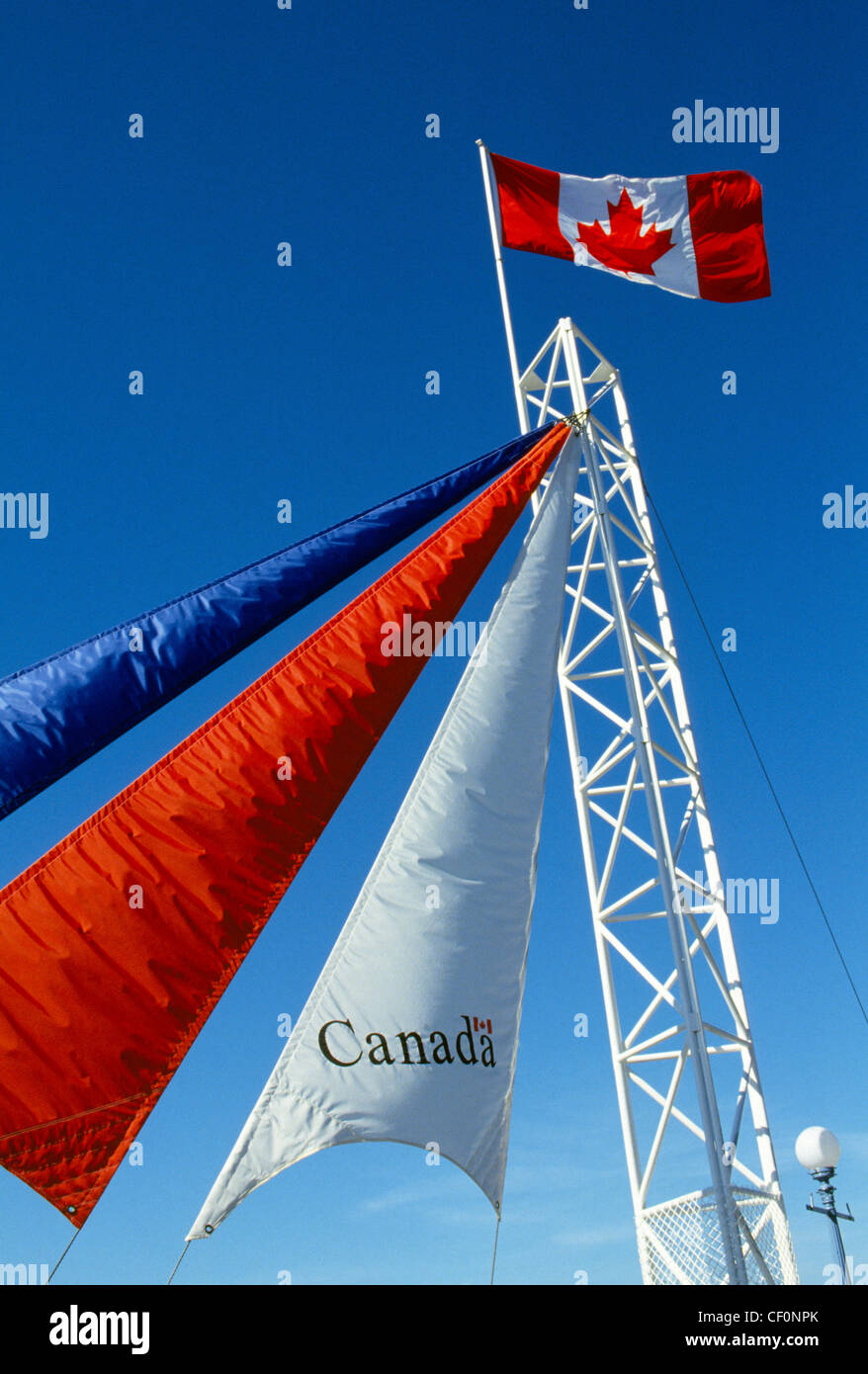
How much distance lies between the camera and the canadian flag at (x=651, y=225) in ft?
47.3

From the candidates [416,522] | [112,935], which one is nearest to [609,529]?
[416,522]

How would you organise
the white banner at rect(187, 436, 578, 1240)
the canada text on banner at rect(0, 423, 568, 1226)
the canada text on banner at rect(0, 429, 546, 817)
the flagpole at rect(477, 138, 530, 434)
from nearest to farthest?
the canada text on banner at rect(0, 423, 568, 1226) < the white banner at rect(187, 436, 578, 1240) < the canada text on banner at rect(0, 429, 546, 817) < the flagpole at rect(477, 138, 530, 434)

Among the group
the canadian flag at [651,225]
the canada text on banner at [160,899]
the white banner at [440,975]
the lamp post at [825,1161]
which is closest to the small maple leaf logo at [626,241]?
the canadian flag at [651,225]

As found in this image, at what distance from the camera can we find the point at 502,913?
8.35 meters

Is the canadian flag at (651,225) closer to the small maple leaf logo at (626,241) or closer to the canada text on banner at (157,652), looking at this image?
the small maple leaf logo at (626,241)

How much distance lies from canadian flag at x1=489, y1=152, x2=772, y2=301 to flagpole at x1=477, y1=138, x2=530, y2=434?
0.13 meters

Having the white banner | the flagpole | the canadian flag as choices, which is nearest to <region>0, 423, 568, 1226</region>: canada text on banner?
the white banner

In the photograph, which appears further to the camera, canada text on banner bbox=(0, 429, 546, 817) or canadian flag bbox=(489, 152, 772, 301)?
canadian flag bbox=(489, 152, 772, 301)

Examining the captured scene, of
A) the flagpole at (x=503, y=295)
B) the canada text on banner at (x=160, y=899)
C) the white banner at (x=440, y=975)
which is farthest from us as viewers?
the flagpole at (x=503, y=295)

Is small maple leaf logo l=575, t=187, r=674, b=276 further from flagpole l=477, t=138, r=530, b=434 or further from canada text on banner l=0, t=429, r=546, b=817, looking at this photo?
canada text on banner l=0, t=429, r=546, b=817

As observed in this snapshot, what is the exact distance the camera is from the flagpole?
13.3 m

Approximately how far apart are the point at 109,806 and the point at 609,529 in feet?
→ 20.6

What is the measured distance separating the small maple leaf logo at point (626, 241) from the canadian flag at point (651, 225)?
0.01 metres
